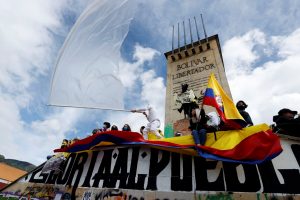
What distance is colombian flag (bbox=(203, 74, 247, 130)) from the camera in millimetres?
4484

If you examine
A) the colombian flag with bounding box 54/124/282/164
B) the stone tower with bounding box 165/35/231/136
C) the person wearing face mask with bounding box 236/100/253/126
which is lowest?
the colombian flag with bounding box 54/124/282/164

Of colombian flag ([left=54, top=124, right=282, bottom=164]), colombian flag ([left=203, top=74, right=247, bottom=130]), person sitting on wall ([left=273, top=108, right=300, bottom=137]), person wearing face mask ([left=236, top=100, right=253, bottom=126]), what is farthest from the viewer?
person wearing face mask ([left=236, top=100, right=253, bottom=126])

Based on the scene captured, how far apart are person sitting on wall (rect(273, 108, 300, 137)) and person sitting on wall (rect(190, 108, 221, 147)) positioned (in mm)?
1249

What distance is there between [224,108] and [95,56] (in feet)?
12.4

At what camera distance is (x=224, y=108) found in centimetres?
477

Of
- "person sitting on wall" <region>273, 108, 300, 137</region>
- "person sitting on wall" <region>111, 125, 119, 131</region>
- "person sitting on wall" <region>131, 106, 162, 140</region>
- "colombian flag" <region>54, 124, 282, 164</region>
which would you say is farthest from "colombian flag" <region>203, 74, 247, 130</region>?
"person sitting on wall" <region>111, 125, 119, 131</region>

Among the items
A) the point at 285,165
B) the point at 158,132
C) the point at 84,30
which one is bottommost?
the point at 285,165

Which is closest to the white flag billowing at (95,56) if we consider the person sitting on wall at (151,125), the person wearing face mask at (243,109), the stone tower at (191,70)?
the person sitting on wall at (151,125)

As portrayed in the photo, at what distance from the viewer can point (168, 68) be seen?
17.0 meters

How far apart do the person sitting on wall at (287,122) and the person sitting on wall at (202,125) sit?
1249 millimetres

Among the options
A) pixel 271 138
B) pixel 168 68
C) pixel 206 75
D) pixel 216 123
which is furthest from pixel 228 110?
pixel 168 68

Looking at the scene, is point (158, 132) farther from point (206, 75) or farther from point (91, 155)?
point (206, 75)

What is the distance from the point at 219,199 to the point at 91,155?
373 centimetres

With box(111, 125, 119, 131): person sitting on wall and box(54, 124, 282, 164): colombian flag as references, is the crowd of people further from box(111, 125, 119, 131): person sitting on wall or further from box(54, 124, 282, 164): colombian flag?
box(111, 125, 119, 131): person sitting on wall
